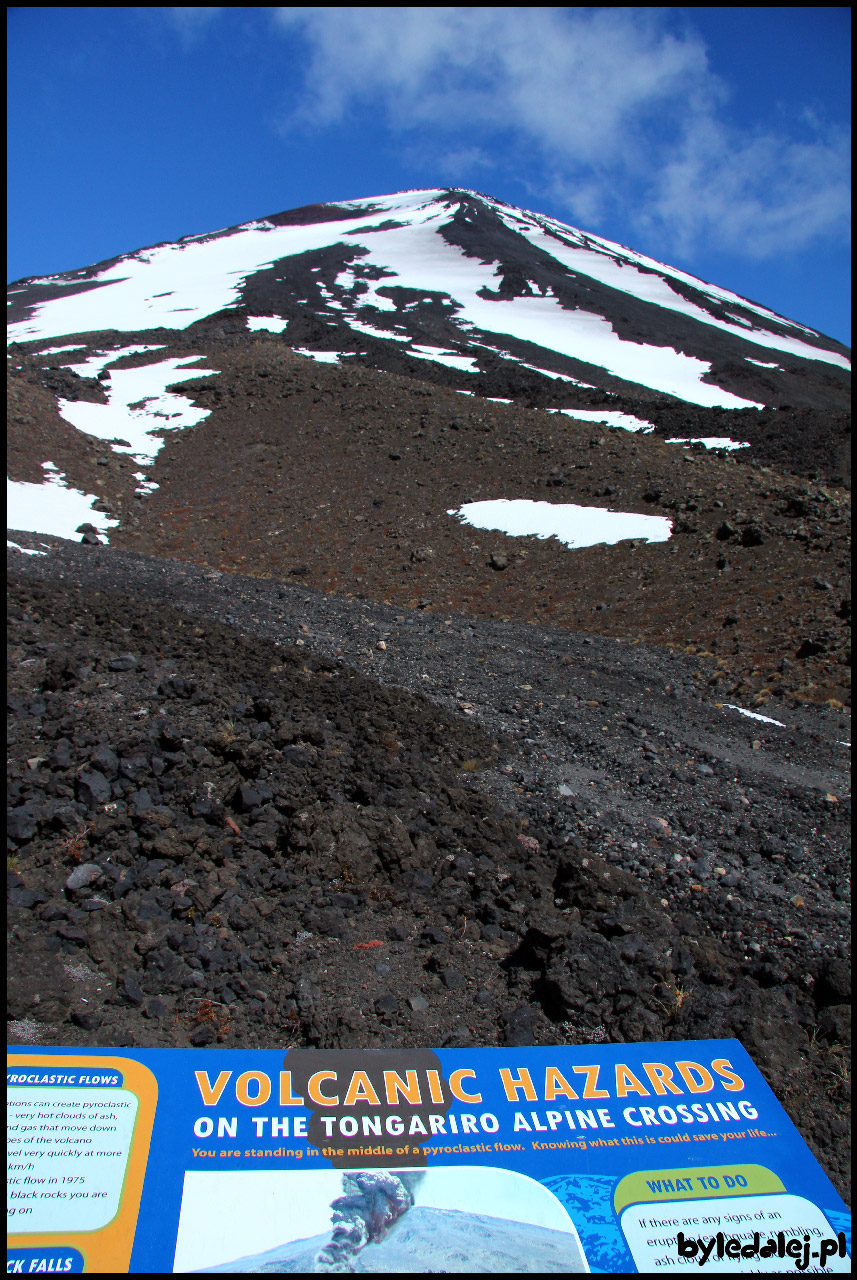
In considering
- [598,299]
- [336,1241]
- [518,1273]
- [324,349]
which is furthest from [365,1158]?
[598,299]

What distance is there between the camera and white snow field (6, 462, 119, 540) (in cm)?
1505

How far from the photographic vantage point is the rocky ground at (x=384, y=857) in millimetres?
3518

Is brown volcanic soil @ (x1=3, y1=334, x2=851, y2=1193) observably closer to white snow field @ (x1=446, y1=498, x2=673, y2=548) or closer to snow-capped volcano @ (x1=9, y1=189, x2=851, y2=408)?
white snow field @ (x1=446, y1=498, x2=673, y2=548)

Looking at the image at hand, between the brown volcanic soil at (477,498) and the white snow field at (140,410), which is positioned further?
the white snow field at (140,410)

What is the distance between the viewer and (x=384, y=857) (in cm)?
469

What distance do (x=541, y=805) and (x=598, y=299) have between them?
62617 mm

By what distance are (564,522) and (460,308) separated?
3902 cm

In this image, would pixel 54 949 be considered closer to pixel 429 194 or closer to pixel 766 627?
pixel 766 627

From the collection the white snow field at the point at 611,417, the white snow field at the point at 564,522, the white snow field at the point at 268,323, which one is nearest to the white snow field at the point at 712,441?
the white snow field at the point at 611,417

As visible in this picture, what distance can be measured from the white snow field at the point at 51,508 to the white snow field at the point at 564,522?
9.10m

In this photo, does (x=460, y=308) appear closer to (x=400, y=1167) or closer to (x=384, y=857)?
(x=384, y=857)

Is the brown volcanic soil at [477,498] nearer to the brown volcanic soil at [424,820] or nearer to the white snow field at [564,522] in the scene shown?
the brown volcanic soil at [424,820]

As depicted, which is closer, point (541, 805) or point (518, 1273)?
point (518, 1273)

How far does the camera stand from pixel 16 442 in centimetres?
1927
